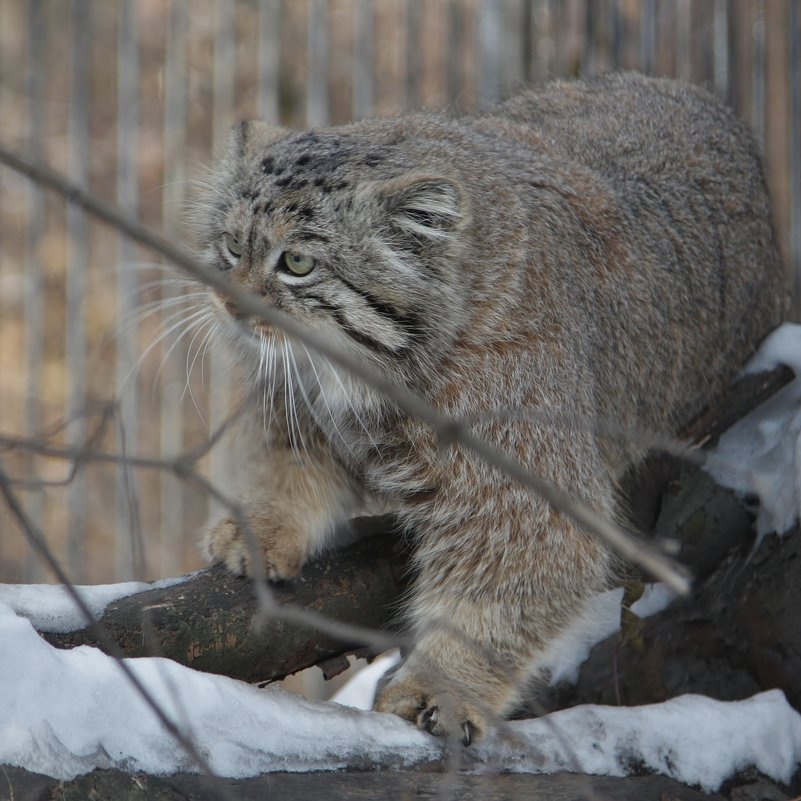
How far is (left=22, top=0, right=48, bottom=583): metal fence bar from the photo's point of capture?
6.45m

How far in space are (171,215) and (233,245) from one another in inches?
138

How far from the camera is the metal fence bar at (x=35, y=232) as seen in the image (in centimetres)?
645

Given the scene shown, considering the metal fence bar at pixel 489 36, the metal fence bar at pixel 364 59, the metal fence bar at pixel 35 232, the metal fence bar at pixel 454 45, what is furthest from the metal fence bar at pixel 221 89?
the metal fence bar at pixel 489 36

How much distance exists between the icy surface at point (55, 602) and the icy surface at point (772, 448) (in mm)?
1765

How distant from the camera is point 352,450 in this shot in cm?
321

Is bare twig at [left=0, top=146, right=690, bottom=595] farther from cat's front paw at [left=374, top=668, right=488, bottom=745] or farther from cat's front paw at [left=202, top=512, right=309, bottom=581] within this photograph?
cat's front paw at [left=202, top=512, right=309, bottom=581]

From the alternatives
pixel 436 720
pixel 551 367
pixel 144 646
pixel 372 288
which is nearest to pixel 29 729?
pixel 144 646

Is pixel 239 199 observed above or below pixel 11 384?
above

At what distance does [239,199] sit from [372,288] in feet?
1.53

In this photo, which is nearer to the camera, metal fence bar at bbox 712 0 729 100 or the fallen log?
the fallen log

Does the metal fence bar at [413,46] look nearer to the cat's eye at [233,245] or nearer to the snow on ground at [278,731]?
the cat's eye at [233,245]

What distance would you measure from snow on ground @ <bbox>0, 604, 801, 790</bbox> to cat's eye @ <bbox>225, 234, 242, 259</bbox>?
106 centimetres

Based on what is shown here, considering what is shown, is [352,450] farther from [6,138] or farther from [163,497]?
[6,138]

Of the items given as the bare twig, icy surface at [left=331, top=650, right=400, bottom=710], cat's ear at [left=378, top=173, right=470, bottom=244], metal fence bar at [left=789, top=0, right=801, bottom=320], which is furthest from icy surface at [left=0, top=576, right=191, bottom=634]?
metal fence bar at [left=789, top=0, right=801, bottom=320]
